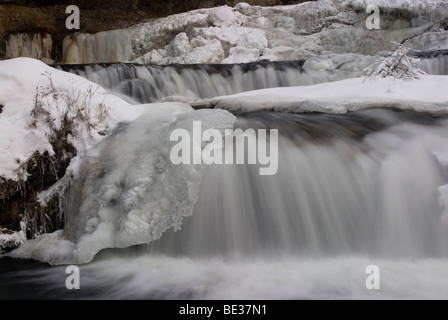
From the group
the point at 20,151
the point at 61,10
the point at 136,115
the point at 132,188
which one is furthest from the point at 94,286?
the point at 61,10

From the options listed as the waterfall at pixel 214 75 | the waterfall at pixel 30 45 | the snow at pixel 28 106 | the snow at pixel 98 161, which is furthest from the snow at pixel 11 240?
the waterfall at pixel 30 45

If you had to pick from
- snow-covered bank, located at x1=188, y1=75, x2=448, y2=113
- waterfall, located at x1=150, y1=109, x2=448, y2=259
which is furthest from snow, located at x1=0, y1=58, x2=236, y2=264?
snow-covered bank, located at x1=188, y1=75, x2=448, y2=113

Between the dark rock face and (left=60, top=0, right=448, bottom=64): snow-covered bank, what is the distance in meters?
0.68

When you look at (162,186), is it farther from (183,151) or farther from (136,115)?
(136,115)

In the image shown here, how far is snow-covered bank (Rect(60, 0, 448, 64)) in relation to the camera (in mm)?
9500

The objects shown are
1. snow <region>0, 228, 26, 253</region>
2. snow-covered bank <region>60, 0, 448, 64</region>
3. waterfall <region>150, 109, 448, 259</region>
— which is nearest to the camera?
waterfall <region>150, 109, 448, 259</region>

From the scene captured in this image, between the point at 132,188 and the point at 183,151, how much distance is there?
0.46 meters

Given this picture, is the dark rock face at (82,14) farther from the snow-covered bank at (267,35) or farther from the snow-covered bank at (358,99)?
the snow-covered bank at (358,99)

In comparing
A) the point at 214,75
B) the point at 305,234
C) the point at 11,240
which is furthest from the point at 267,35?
the point at 11,240

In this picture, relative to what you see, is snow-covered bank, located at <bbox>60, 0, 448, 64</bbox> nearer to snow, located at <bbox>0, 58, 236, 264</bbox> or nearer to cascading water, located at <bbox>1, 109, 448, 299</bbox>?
snow, located at <bbox>0, 58, 236, 264</bbox>

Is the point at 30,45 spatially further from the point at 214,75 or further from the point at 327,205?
the point at 327,205

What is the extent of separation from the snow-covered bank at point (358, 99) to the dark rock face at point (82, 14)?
7724 millimetres

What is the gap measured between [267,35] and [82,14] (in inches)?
218

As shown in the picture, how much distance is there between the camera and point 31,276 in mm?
2795
